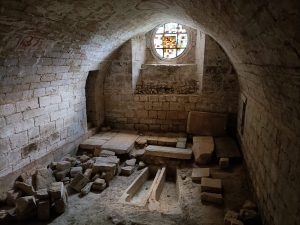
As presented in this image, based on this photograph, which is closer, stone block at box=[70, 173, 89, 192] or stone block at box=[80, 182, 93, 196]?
stone block at box=[80, 182, 93, 196]

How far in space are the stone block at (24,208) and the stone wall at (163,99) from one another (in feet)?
14.6

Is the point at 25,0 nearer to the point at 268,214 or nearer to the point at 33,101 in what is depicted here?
the point at 33,101

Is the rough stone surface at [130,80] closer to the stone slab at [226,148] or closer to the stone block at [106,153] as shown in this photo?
the stone slab at [226,148]

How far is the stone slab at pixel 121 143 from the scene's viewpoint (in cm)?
630

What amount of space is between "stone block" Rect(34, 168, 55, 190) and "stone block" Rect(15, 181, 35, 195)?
0.23m

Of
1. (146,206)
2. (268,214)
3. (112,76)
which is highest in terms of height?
(112,76)

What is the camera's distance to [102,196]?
15.5 feet

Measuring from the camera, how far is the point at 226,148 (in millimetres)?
6012

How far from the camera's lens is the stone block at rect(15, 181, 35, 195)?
4445 mm

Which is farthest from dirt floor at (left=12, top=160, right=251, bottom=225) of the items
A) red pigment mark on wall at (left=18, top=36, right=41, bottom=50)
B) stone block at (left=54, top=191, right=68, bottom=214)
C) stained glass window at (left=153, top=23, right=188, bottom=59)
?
stained glass window at (left=153, top=23, right=188, bottom=59)

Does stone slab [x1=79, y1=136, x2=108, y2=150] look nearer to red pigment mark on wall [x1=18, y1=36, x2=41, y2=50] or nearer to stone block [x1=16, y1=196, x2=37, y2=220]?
stone block [x1=16, y1=196, x2=37, y2=220]

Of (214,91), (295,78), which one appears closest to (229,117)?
(214,91)

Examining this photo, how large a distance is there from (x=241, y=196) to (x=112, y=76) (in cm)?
541

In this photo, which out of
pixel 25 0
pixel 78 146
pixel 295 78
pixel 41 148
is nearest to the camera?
pixel 295 78
